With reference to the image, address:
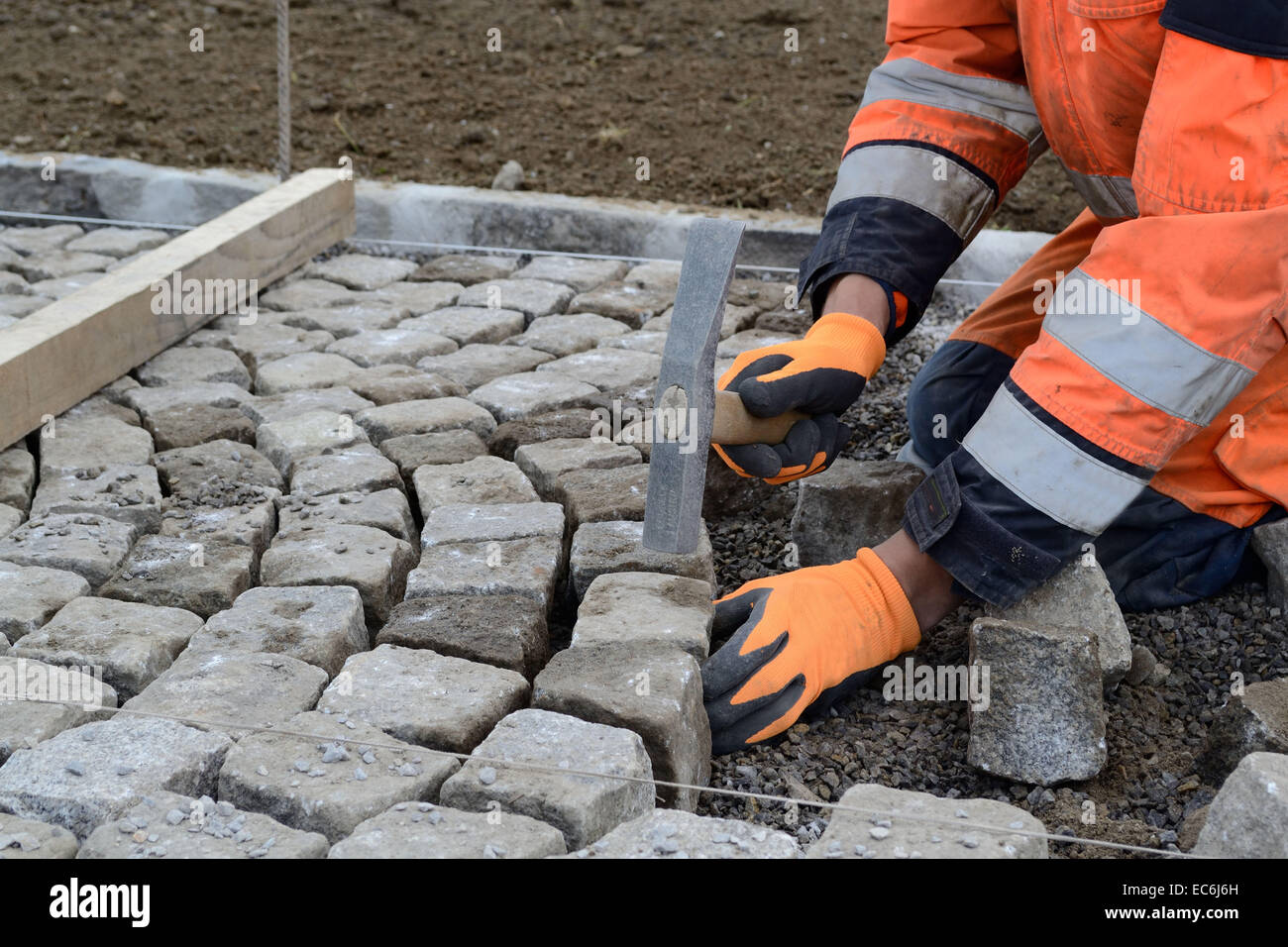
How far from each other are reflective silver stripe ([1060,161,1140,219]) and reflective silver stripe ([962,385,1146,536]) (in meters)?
0.67

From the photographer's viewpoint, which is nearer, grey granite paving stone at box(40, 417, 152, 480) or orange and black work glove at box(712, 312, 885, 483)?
orange and black work glove at box(712, 312, 885, 483)

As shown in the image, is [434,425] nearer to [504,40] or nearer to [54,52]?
[504,40]

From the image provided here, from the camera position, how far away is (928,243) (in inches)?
112

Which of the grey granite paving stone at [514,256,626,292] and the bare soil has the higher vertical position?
the bare soil

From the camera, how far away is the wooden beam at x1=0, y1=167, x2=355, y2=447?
3.18 meters

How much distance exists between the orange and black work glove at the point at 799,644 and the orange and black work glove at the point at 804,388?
0.76ft

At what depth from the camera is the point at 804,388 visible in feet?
8.23

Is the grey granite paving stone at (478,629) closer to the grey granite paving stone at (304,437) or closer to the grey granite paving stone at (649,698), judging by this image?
the grey granite paving stone at (649,698)

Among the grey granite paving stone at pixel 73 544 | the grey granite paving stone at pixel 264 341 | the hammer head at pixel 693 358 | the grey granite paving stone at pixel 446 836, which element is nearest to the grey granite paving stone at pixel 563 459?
the hammer head at pixel 693 358

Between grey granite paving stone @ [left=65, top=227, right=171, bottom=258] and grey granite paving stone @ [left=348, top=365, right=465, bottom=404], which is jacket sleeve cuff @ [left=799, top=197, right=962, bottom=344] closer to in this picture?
grey granite paving stone @ [left=348, top=365, right=465, bottom=404]

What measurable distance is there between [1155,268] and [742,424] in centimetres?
78

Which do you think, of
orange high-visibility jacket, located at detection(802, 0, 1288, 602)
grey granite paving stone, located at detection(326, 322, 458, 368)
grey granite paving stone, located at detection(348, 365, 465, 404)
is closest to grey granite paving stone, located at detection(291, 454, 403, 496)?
grey granite paving stone, located at detection(348, 365, 465, 404)

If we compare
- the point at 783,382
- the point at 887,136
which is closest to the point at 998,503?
the point at 783,382

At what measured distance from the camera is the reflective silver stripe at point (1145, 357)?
2.14 meters
